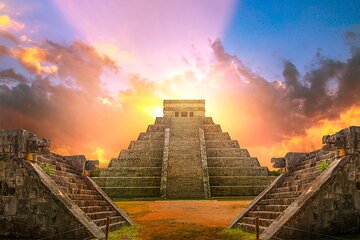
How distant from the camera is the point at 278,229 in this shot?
33.5ft

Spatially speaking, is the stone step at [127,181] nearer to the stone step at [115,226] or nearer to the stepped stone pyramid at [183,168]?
the stepped stone pyramid at [183,168]

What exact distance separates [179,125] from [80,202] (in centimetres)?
2869

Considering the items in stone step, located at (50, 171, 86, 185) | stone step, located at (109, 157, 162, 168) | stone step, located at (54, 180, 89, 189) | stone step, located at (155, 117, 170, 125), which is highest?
stone step, located at (155, 117, 170, 125)

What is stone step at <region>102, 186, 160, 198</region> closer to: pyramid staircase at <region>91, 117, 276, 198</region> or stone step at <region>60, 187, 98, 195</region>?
pyramid staircase at <region>91, 117, 276, 198</region>

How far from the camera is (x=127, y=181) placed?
93.4 ft

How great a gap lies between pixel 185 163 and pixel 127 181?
5259mm

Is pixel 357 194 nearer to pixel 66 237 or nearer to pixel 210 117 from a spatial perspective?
pixel 66 237

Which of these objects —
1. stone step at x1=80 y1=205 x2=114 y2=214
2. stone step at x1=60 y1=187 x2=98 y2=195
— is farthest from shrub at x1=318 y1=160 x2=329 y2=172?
stone step at x1=60 y1=187 x2=98 y2=195

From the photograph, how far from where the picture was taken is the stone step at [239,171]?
2966 cm

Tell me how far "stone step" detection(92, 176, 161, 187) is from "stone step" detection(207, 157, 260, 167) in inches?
218

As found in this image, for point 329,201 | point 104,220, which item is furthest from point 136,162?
point 329,201

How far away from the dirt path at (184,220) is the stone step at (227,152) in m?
13.4

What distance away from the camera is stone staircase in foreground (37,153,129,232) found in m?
12.5

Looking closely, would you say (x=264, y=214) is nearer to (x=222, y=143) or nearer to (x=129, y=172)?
(x=129, y=172)
